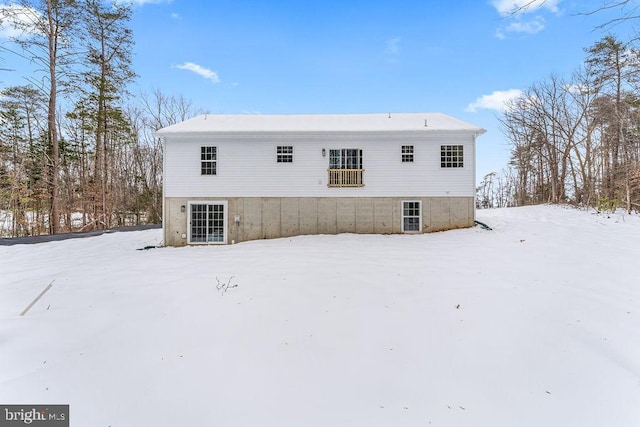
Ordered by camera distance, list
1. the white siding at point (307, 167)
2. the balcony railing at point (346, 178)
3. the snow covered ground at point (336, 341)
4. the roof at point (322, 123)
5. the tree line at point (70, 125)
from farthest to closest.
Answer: the tree line at point (70, 125), the balcony railing at point (346, 178), the white siding at point (307, 167), the roof at point (322, 123), the snow covered ground at point (336, 341)

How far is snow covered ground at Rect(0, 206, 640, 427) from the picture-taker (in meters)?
2.58

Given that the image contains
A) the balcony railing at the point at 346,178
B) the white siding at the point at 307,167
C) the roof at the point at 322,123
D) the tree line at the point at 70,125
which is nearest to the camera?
the roof at the point at 322,123

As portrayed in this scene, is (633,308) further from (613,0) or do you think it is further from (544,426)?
(613,0)

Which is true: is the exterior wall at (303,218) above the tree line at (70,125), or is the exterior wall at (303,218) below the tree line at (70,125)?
below

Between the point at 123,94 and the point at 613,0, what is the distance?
66.9 feet

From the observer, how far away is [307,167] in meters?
10.9

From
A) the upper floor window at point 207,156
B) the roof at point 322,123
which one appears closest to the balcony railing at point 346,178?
the roof at point 322,123

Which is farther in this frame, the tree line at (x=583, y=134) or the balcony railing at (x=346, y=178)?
the tree line at (x=583, y=134)

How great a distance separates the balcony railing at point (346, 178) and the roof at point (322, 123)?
5.04ft

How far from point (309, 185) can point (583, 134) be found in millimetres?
17619

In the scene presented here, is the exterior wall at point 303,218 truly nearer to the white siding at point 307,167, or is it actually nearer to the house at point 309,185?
the house at point 309,185

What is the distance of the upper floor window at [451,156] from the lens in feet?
35.4

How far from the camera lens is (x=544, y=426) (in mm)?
2420

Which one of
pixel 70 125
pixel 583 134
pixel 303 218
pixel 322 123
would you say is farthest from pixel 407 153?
pixel 70 125
